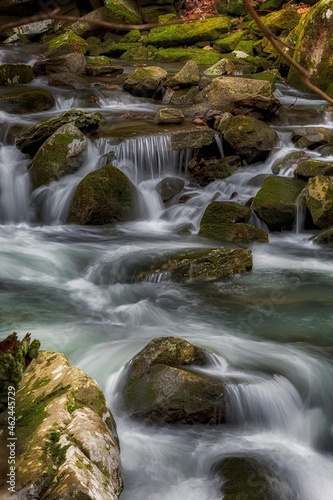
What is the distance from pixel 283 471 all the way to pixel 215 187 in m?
6.49

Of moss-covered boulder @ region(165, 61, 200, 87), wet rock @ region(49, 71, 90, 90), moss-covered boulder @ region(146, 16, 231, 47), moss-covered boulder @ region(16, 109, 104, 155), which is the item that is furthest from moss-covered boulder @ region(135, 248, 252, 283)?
moss-covered boulder @ region(146, 16, 231, 47)

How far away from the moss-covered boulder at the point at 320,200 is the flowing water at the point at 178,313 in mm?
305

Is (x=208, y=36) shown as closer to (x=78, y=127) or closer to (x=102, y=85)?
(x=102, y=85)

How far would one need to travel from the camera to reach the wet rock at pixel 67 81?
538 inches

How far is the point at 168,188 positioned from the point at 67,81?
557cm

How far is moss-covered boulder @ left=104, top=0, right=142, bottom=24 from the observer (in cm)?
2239

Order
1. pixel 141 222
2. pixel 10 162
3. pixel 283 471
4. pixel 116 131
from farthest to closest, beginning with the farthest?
pixel 116 131 → pixel 10 162 → pixel 141 222 → pixel 283 471

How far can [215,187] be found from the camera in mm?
9688

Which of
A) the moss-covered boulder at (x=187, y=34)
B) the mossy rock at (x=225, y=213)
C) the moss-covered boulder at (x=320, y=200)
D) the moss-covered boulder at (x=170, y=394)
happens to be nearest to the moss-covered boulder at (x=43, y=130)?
the mossy rock at (x=225, y=213)

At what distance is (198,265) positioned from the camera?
6.75 m

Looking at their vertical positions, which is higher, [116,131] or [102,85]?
[102,85]

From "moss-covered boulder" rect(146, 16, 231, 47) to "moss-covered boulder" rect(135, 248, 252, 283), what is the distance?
1545 centimetres

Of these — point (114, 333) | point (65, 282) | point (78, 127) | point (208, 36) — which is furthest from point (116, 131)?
point (208, 36)

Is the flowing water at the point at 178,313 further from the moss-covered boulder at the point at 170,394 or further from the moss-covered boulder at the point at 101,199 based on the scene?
the moss-covered boulder at the point at 101,199
